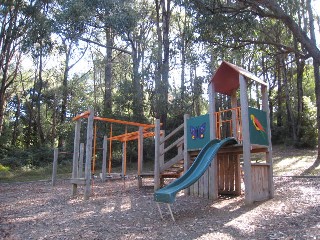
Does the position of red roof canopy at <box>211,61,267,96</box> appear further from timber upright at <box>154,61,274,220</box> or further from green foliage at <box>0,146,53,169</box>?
green foliage at <box>0,146,53,169</box>

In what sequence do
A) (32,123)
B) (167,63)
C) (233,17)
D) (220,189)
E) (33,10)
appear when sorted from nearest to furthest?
(220,189), (233,17), (167,63), (33,10), (32,123)

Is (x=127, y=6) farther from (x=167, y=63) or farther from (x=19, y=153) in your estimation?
(x=19, y=153)

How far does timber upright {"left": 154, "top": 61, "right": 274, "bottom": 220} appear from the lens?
6.93 meters

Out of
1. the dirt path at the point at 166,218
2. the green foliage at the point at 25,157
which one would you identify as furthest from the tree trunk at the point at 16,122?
the dirt path at the point at 166,218

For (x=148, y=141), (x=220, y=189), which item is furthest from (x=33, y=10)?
(x=220, y=189)

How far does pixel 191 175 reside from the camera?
6.15 metres

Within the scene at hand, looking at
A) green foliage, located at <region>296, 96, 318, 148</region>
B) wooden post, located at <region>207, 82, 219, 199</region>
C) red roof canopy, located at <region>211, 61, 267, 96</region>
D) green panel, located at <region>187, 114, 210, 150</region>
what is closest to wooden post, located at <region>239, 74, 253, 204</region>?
red roof canopy, located at <region>211, 61, 267, 96</region>

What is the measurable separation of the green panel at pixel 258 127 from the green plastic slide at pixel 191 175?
0.49m

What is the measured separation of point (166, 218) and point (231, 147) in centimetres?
285

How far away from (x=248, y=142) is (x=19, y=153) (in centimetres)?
1909

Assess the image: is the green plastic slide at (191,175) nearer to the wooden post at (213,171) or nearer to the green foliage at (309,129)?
the wooden post at (213,171)

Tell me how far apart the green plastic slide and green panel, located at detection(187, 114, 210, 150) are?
0.70m

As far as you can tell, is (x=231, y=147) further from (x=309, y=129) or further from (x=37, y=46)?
(x=37, y=46)

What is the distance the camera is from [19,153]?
22141 millimetres
